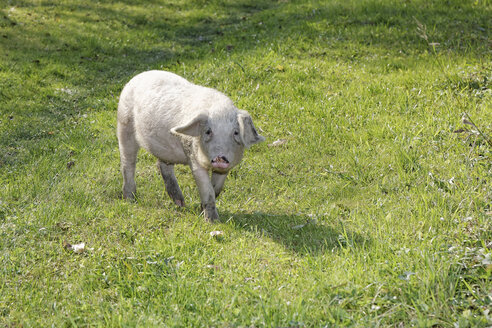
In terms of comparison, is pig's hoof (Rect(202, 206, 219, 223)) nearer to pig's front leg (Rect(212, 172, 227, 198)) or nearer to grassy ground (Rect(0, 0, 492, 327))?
grassy ground (Rect(0, 0, 492, 327))

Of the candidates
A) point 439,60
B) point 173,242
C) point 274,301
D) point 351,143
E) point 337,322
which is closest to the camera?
point 337,322

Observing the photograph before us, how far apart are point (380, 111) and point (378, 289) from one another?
4.49 metres

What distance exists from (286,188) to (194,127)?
5.60 feet

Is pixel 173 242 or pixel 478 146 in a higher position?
pixel 478 146

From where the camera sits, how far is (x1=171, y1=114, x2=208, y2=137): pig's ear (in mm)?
5031

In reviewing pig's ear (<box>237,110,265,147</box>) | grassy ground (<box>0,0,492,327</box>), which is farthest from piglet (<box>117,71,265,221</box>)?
grassy ground (<box>0,0,492,327</box>)

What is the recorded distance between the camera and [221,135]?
16.3 ft

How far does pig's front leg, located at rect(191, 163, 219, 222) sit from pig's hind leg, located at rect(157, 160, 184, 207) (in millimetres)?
765

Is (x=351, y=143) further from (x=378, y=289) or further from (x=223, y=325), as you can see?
(x=223, y=325)

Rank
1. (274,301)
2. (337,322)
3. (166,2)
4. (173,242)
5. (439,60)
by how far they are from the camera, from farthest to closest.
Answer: (166,2) → (439,60) → (173,242) → (274,301) → (337,322)

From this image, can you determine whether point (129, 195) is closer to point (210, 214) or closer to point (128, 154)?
point (128, 154)

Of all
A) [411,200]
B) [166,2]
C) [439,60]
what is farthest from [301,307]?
[166,2]

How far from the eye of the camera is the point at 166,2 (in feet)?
55.6

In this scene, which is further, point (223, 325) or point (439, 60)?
point (439, 60)
